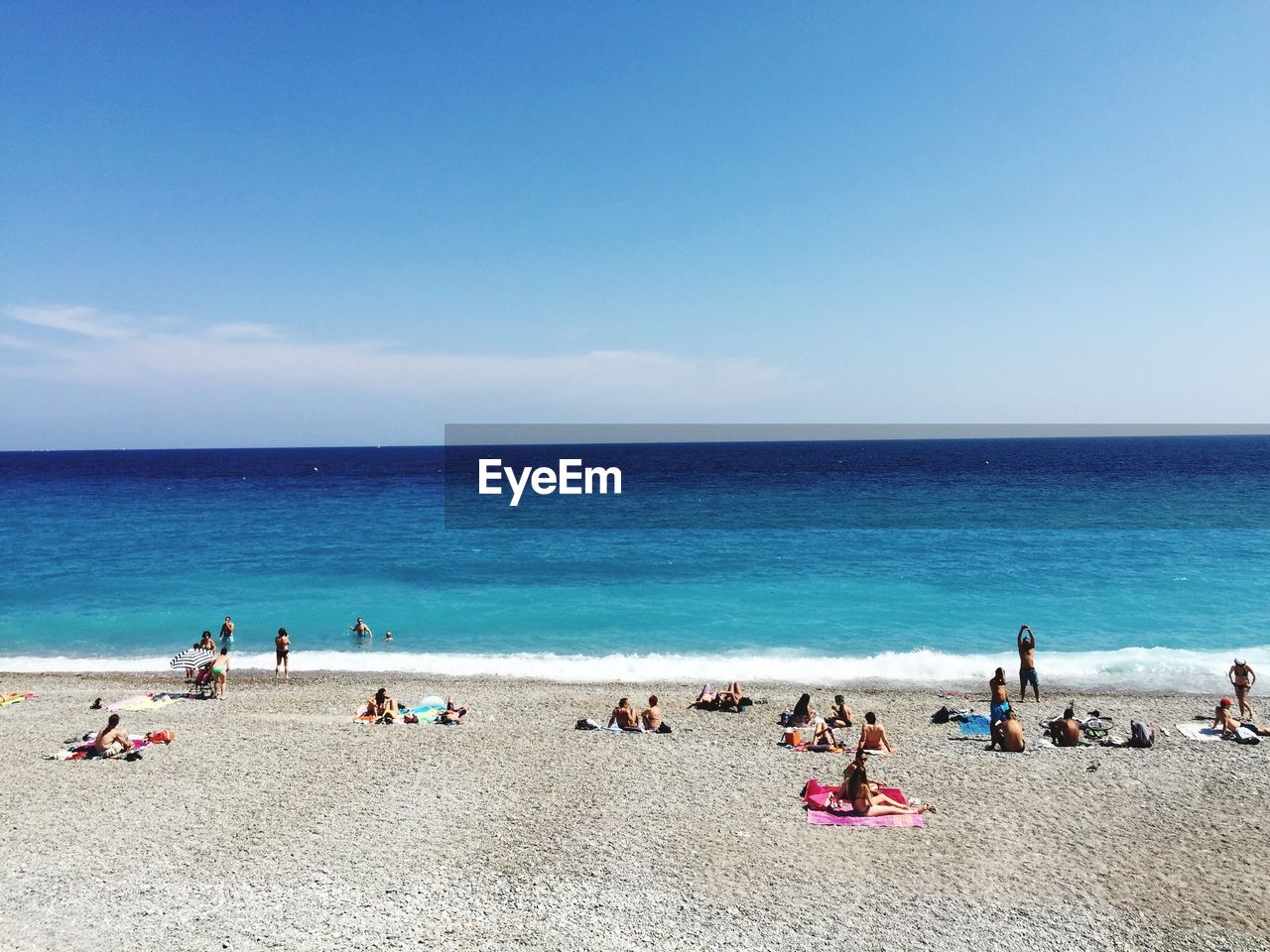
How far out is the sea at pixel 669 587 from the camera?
2338 cm

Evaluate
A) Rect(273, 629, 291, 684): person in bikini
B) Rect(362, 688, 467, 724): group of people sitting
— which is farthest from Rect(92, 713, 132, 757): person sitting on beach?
Rect(273, 629, 291, 684): person in bikini

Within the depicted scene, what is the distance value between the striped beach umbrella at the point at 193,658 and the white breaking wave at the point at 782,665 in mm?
3652

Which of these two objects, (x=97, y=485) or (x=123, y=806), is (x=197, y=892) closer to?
(x=123, y=806)

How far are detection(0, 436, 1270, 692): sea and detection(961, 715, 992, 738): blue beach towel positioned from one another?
4607 mm

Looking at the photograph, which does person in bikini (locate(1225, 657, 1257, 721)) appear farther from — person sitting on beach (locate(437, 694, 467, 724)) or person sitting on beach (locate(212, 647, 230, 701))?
person sitting on beach (locate(212, 647, 230, 701))

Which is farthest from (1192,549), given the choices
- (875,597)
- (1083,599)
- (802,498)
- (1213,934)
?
(1213,934)

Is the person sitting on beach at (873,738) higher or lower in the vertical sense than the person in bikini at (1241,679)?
lower

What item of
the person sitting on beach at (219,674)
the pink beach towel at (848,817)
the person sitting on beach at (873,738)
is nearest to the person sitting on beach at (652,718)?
the person sitting on beach at (873,738)

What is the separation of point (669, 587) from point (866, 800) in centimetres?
2122

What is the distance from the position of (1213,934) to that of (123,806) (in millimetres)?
14950

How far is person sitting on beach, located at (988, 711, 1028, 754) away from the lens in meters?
14.4

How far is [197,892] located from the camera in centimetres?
939

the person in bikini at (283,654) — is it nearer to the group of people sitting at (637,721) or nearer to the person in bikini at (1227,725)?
the group of people sitting at (637,721)

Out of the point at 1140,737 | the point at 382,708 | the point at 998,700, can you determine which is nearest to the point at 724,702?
the point at 998,700
